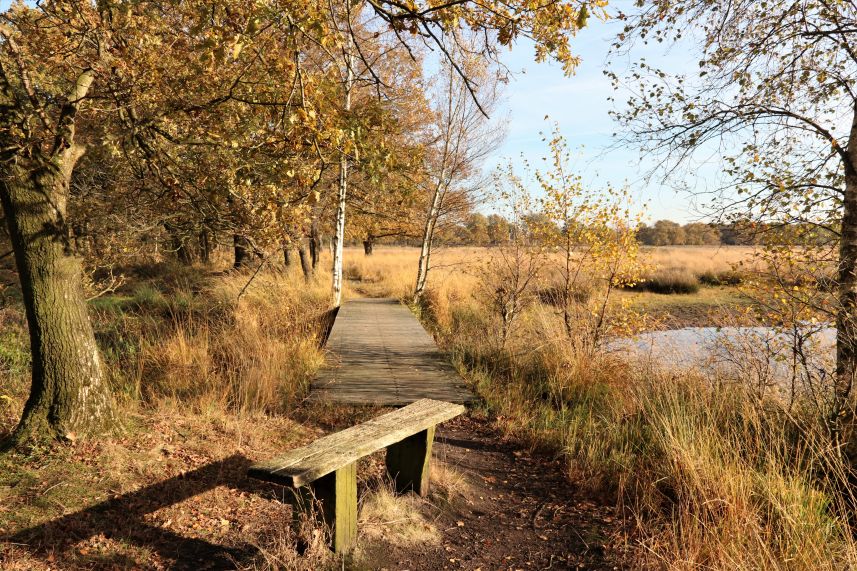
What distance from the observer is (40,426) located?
3748 mm

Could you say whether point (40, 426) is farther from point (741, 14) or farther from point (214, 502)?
point (741, 14)

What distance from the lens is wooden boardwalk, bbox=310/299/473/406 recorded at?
563 cm

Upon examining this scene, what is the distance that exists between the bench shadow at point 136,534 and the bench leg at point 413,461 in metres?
1.12

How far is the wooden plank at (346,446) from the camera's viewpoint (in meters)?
2.58

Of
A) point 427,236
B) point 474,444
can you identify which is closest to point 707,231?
point 474,444

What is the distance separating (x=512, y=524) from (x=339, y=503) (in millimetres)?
1291

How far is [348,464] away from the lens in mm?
2887

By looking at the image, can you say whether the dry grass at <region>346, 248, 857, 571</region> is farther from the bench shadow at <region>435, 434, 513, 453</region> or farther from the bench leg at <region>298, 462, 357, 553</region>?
the bench leg at <region>298, 462, 357, 553</region>

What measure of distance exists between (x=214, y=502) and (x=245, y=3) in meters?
3.28

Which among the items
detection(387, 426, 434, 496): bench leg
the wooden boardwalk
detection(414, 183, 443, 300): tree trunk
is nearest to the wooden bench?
Result: detection(387, 426, 434, 496): bench leg

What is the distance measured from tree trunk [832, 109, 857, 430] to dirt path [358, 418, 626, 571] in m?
1.93

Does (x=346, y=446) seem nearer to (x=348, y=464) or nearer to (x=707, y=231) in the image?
(x=348, y=464)

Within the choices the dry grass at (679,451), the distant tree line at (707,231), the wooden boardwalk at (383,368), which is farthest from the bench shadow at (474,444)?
the distant tree line at (707,231)

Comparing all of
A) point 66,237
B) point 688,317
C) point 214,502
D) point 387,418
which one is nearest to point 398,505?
point 387,418
